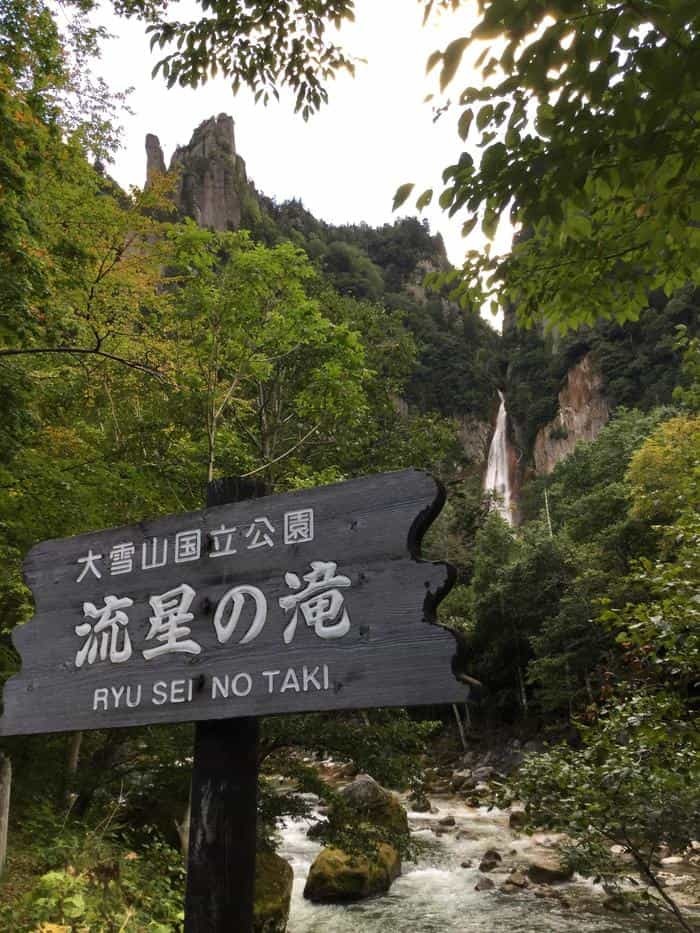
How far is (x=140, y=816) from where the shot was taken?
8.47m

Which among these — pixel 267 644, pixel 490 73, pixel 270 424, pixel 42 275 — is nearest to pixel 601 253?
pixel 490 73

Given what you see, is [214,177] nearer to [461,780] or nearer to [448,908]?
[461,780]

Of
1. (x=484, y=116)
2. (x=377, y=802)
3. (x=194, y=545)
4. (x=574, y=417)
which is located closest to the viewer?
(x=194, y=545)

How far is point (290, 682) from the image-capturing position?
6.31 feet

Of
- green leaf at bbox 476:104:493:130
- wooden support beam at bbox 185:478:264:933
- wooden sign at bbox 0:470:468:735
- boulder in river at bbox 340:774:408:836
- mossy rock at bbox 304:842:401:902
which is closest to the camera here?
wooden sign at bbox 0:470:468:735

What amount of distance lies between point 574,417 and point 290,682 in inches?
1842

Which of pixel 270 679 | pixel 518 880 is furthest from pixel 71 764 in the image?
pixel 518 880

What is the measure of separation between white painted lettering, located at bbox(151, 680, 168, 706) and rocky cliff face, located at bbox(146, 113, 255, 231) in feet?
169

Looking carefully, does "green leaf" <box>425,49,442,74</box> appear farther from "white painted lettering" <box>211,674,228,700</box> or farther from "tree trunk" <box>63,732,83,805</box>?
"tree trunk" <box>63,732,83,805</box>

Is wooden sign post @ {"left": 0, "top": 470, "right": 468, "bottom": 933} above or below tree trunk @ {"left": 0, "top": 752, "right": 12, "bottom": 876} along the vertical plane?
above

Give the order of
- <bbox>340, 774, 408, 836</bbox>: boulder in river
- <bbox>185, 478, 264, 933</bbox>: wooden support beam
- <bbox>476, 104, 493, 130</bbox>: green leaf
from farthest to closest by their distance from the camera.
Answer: <bbox>340, 774, 408, 836</bbox>: boulder in river
<bbox>476, 104, 493, 130</bbox>: green leaf
<bbox>185, 478, 264, 933</bbox>: wooden support beam

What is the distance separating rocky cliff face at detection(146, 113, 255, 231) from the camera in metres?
53.7

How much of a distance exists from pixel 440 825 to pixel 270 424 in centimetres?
951

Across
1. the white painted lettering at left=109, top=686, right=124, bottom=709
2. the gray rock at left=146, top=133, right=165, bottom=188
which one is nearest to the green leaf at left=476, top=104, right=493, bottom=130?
the white painted lettering at left=109, top=686, right=124, bottom=709
